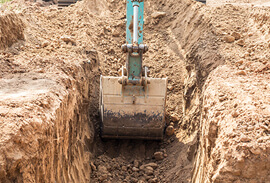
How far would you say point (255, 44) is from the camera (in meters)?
6.91

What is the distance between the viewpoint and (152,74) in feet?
28.1

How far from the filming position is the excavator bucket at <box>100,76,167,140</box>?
21.3ft

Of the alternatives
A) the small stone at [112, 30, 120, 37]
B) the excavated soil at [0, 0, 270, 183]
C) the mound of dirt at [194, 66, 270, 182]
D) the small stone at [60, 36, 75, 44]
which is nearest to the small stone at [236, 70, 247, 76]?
the excavated soil at [0, 0, 270, 183]

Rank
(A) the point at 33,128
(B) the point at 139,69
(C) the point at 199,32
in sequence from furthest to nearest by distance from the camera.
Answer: (C) the point at 199,32 → (B) the point at 139,69 → (A) the point at 33,128

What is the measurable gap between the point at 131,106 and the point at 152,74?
228 centimetres

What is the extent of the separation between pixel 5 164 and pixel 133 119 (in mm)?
3635

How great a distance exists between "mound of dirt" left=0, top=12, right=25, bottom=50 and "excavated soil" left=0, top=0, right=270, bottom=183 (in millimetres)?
22

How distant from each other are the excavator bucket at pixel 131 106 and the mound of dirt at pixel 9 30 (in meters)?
2.13

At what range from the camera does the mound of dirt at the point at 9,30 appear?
6463 millimetres

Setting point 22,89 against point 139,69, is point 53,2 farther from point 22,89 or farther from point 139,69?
point 22,89

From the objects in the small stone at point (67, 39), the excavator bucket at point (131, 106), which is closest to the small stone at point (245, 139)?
the excavator bucket at point (131, 106)

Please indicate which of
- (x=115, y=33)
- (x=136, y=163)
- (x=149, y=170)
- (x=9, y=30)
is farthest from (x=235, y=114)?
(x=115, y=33)

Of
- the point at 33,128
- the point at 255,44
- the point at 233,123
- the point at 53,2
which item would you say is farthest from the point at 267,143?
the point at 53,2

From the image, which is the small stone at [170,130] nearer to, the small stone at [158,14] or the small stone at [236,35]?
the small stone at [236,35]
